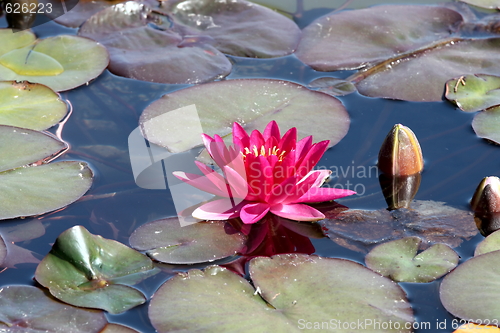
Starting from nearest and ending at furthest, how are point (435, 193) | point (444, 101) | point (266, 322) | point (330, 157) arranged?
point (266, 322) < point (435, 193) < point (330, 157) < point (444, 101)

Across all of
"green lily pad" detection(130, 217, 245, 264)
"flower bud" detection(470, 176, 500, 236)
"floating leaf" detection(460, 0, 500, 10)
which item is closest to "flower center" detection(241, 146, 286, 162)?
"green lily pad" detection(130, 217, 245, 264)

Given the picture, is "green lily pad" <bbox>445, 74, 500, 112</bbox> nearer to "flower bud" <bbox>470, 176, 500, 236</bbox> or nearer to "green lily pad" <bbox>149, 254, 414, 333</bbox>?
"flower bud" <bbox>470, 176, 500, 236</bbox>

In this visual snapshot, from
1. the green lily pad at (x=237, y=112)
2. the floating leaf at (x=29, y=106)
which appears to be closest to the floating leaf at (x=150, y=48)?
the green lily pad at (x=237, y=112)

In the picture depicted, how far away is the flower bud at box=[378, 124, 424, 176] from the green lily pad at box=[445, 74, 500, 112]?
2.51 feet

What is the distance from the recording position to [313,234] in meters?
2.66

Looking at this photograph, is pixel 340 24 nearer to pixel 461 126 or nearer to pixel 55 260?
pixel 461 126

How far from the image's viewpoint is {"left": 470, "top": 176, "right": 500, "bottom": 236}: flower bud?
2.64m

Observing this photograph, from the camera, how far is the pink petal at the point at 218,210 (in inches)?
103

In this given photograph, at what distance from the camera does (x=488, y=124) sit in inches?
129

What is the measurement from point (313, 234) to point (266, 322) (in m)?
0.66

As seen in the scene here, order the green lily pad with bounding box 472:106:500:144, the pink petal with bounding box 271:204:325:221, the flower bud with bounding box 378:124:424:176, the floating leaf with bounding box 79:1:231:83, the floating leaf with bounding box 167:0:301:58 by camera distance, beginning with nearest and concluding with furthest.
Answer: the pink petal with bounding box 271:204:325:221 → the flower bud with bounding box 378:124:424:176 → the green lily pad with bounding box 472:106:500:144 → the floating leaf with bounding box 79:1:231:83 → the floating leaf with bounding box 167:0:301:58

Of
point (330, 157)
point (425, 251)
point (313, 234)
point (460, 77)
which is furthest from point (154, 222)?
point (460, 77)

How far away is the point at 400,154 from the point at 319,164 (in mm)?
465

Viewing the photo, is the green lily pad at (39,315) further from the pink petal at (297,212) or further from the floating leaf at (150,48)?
the floating leaf at (150,48)
